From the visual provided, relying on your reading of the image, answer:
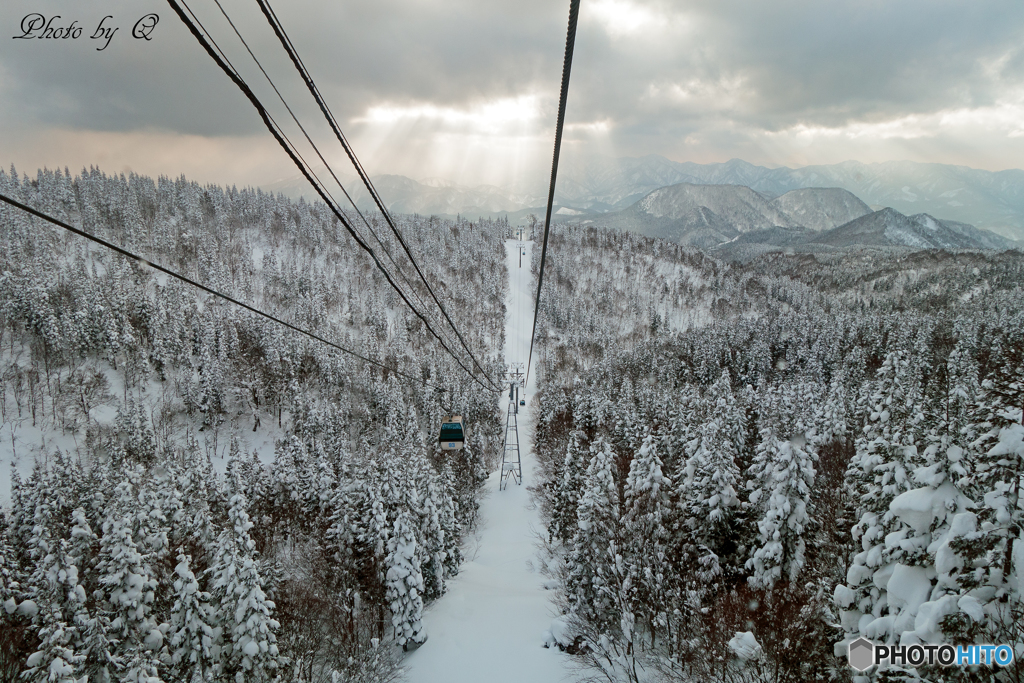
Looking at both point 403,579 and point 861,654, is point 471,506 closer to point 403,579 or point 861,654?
point 403,579

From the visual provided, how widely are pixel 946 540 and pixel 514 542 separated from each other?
39029mm

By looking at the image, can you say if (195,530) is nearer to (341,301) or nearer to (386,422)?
(386,422)

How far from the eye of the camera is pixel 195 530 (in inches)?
1053

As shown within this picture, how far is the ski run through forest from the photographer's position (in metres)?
10.9

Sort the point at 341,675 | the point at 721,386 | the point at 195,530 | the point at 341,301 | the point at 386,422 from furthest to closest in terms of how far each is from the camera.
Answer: the point at 341,301 < the point at 386,422 < the point at 721,386 < the point at 195,530 < the point at 341,675

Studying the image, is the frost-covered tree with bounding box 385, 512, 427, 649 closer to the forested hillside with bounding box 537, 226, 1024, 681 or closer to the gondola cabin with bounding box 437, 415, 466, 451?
the gondola cabin with bounding box 437, 415, 466, 451

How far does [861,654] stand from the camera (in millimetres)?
9242

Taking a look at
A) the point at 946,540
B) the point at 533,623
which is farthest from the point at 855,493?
the point at 533,623

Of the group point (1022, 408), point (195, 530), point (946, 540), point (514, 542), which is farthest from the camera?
point (514, 542)

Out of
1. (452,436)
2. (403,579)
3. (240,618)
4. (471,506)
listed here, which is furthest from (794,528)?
(471,506)

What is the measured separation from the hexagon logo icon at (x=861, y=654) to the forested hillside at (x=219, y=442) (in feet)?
37.0

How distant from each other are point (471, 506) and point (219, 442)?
45.7 m

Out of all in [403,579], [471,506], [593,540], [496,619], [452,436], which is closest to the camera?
[593,540]

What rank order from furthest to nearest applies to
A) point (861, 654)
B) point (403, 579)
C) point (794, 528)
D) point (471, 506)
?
1. point (471, 506)
2. point (403, 579)
3. point (794, 528)
4. point (861, 654)
